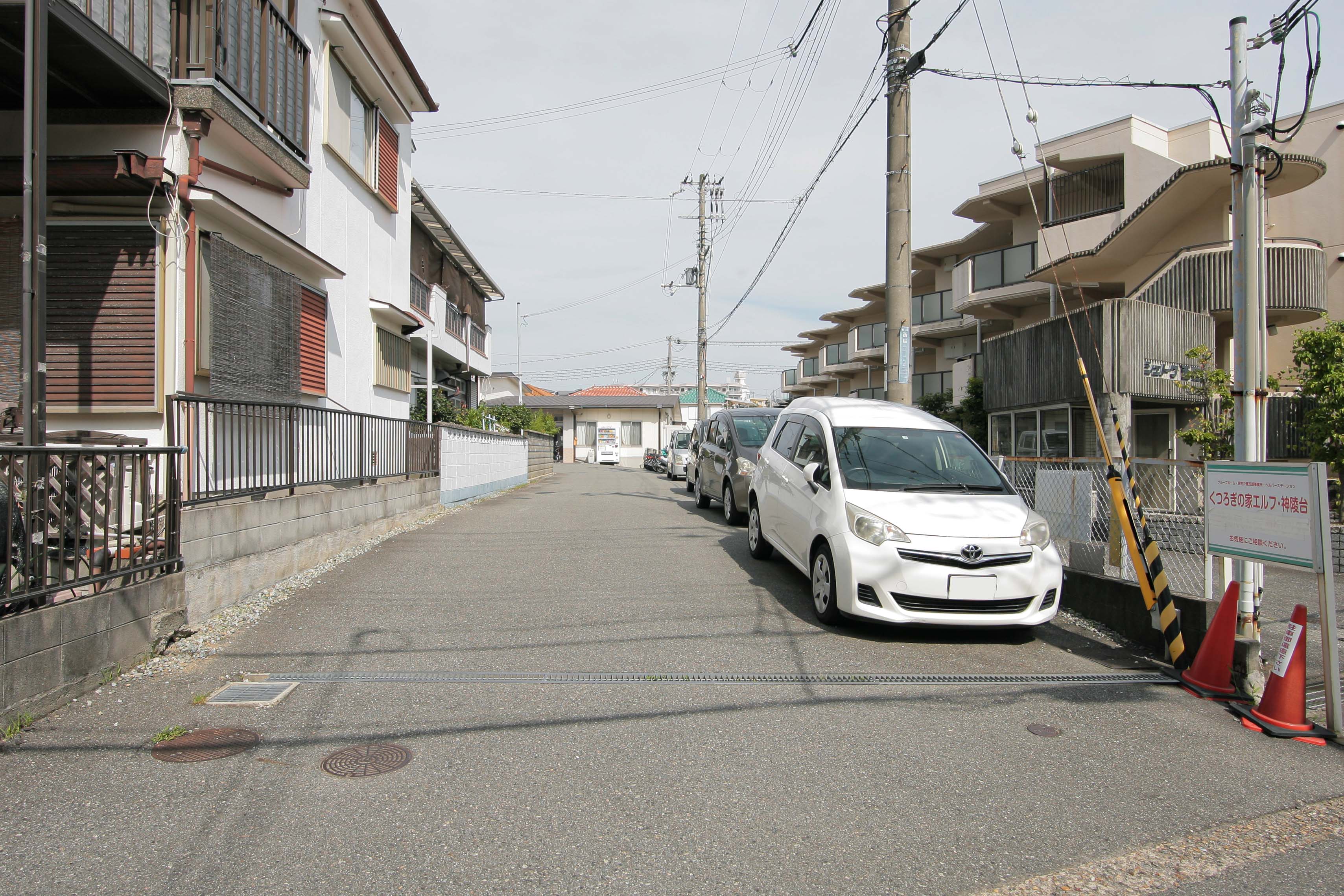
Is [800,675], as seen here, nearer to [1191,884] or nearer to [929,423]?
[1191,884]

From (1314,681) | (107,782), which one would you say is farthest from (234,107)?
(1314,681)

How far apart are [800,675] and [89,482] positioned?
14.9 feet

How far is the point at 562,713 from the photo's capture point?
445 cm

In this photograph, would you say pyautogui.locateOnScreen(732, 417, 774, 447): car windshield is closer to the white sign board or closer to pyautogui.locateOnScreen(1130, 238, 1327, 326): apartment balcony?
the white sign board

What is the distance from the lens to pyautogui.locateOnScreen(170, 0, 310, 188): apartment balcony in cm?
765

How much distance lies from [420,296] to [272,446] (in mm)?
13117

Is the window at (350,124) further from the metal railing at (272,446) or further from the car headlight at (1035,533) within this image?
the car headlight at (1035,533)

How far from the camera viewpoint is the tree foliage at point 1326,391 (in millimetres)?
10383

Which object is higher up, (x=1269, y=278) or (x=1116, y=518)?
(x=1269, y=278)

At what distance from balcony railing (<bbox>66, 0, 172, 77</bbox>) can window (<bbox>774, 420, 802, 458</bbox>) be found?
6.82 meters

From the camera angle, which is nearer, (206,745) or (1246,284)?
(206,745)

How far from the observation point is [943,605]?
19.3ft

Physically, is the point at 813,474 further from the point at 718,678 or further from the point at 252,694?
the point at 252,694

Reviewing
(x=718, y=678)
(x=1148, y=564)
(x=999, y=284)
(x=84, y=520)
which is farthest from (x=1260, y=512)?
(x=999, y=284)
